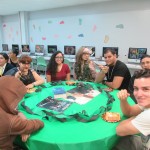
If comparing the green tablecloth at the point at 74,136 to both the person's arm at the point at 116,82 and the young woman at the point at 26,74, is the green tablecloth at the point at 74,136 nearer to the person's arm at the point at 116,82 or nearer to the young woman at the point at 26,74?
the person's arm at the point at 116,82

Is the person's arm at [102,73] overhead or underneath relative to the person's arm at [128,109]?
overhead

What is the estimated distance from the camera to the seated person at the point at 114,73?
7.58ft

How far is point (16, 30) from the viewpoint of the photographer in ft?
23.9

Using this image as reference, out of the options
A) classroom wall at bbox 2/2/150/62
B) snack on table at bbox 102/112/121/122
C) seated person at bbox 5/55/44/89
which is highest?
classroom wall at bbox 2/2/150/62

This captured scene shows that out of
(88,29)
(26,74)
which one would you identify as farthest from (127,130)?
(88,29)

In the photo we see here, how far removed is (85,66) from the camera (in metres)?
2.89

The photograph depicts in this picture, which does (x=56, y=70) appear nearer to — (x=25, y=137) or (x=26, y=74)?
(x=26, y=74)

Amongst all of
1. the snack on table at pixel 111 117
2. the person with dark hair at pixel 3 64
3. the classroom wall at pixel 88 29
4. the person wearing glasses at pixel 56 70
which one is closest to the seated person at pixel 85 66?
the person wearing glasses at pixel 56 70

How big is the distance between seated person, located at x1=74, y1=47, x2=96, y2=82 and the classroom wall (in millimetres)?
2428

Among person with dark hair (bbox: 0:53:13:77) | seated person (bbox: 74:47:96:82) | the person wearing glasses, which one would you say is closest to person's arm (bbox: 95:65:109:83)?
seated person (bbox: 74:47:96:82)

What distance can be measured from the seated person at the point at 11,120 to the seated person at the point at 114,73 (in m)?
1.35

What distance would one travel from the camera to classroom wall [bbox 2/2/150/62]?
183 inches

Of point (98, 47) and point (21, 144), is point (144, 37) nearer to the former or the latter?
point (98, 47)

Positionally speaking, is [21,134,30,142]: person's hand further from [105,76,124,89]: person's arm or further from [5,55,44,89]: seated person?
[105,76,124,89]: person's arm
